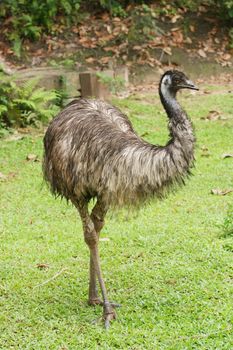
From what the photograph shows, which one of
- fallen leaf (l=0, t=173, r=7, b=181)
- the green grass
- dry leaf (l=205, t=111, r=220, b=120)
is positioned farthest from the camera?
dry leaf (l=205, t=111, r=220, b=120)

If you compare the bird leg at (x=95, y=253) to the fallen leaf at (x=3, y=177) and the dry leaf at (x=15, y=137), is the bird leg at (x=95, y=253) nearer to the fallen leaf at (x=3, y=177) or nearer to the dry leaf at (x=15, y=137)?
the fallen leaf at (x=3, y=177)

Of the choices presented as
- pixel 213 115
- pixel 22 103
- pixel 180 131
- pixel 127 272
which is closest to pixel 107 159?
pixel 180 131

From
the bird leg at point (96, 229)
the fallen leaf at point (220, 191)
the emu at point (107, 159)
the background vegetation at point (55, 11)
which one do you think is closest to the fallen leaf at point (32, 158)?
the fallen leaf at point (220, 191)

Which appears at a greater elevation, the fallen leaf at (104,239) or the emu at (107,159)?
the emu at (107,159)

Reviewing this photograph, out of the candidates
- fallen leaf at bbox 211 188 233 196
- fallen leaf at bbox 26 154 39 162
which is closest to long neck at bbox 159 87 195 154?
fallen leaf at bbox 211 188 233 196

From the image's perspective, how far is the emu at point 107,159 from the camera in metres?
4.30

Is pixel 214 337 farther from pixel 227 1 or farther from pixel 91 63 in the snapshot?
pixel 227 1

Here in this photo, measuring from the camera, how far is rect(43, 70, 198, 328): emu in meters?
4.30

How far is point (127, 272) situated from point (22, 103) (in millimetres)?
5186

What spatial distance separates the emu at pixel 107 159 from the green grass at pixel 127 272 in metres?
0.21

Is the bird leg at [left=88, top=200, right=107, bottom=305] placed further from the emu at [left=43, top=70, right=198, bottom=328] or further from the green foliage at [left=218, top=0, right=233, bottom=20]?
the green foliage at [left=218, top=0, right=233, bottom=20]

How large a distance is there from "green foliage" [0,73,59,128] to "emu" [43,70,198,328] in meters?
5.13

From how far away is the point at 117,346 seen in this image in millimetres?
4297

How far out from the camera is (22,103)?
396 inches
